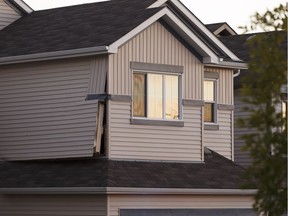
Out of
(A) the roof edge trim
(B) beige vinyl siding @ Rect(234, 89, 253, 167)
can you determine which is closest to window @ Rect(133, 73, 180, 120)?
(A) the roof edge trim

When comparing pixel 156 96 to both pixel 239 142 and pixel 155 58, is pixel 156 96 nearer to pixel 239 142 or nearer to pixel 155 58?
pixel 155 58

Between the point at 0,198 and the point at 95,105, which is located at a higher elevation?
the point at 95,105

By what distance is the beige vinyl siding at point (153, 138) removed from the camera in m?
28.0

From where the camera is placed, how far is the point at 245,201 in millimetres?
29859

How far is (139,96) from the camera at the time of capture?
2878cm

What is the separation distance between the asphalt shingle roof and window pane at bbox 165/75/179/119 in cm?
210

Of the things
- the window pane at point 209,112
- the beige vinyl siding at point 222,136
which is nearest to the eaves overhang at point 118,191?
the beige vinyl siding at point 222,136

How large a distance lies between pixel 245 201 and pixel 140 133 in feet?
12.7

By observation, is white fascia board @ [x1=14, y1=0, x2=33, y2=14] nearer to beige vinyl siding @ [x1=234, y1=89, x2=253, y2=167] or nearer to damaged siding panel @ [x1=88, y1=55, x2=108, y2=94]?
damaged siding panel @ [x1=88, y1=55, x2=108, y2=94]

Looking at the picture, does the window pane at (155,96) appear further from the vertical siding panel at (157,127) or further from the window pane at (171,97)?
the vertical siding panel at (157,127)

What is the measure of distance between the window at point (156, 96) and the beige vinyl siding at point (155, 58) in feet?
1.22

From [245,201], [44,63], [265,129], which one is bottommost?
[245,201]

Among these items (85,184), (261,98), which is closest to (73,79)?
(85,184)

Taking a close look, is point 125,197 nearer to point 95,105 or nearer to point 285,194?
point 95,105
